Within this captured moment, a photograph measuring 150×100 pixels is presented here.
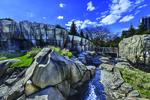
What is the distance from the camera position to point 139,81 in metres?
11.3

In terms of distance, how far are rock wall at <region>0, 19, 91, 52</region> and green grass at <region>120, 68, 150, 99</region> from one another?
25652 millimetres

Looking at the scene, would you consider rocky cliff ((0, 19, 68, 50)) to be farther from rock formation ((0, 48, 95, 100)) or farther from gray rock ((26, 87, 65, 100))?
gray rock ((26, 87, 65, 100))

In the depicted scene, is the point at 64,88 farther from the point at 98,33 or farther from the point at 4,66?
the point at 98,33

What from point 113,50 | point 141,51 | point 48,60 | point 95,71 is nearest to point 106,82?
point 95,71

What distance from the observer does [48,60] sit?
948 cm

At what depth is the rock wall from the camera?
33906 millimetres

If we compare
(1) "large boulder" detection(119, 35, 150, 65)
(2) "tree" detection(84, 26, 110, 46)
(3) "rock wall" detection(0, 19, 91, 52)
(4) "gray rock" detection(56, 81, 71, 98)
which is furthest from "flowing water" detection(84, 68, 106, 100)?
(2) "tree" detection(84, 26, 110, 46)

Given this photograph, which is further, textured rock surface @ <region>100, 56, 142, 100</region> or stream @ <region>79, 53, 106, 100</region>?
stream @ <region>79, 53, 106, 100</region>

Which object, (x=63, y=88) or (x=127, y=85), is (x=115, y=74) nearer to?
(x=127, y=85)

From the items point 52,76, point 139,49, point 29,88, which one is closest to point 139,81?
point 52,76

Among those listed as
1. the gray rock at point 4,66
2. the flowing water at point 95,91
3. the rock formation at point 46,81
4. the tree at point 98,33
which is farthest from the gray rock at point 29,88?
the tree at point 98,33

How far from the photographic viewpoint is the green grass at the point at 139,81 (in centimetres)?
1019

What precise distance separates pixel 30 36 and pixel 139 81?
28.4 metres

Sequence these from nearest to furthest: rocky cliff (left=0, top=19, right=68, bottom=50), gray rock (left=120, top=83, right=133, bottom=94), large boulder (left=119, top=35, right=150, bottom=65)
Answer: gray rock (left=120, top=83, right=133, bottom=94), large boulder (left=119, top=35, right=150, bottom=65), rocky cliff (left=0, top=19, right=68, bottom=50)
